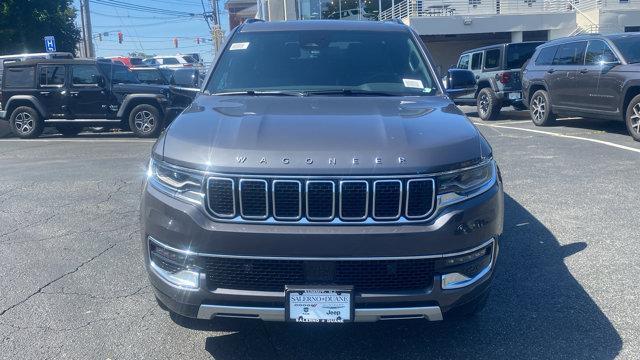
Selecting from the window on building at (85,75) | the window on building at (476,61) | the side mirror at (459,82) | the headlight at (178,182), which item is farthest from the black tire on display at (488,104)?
the headlight at (178,182)

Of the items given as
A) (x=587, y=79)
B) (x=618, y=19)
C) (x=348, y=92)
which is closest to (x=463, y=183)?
(x=348, y=92)

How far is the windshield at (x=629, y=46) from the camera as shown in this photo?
1069 cm

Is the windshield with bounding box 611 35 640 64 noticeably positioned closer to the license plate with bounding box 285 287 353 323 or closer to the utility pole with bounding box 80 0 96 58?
the license plate with bounding box 285 287 353 323

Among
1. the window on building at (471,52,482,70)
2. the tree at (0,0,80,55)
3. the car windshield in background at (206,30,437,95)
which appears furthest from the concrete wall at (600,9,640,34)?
the car windshield in background at (206,30,437,95)

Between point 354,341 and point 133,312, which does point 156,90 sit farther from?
point 354,341

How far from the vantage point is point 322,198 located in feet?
10.0

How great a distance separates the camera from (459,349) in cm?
360

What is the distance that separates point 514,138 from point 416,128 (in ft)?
29.4

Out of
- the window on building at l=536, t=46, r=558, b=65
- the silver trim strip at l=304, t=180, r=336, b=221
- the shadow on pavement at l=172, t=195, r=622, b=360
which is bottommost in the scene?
the shadow on pavement at l=172, t=195, r=622, b=360

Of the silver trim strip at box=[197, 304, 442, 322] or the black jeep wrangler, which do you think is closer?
the silver trim strip at box=[197, 304, 442, 322]

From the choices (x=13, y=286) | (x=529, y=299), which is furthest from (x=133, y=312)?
(x=529, y=299)

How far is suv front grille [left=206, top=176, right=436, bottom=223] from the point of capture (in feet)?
9.99

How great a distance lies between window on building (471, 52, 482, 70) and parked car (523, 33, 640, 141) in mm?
2825

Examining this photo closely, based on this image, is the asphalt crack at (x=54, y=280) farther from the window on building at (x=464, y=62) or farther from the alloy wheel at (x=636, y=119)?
the window on building at (x=464, y=62)
